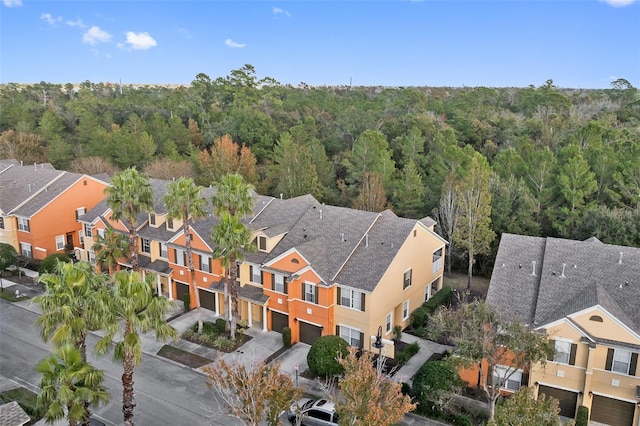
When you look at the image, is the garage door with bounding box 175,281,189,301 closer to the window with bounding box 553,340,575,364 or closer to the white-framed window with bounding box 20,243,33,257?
the white-framed window with bounding box 20,243,33,257

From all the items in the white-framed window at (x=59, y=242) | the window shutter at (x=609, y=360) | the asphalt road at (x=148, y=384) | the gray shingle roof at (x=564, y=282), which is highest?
the gray shingle roof at (x=564, y=282)

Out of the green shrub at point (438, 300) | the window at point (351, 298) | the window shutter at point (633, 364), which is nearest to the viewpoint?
the window shutter at point (633, 364)

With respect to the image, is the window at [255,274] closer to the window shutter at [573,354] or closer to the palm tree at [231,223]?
the palm tree at [231,223]

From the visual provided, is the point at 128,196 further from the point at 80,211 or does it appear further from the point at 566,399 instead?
the point at 566,399

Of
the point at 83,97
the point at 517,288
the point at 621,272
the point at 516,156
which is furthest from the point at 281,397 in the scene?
the point at 83,97

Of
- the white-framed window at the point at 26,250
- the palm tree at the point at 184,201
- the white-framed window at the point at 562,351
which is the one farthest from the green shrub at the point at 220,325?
the white-framed window at the point at 26,250

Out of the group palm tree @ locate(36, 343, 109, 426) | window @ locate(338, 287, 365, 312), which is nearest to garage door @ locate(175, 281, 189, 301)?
window @ locate(338, 287, 365, 312)

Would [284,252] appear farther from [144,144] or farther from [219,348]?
[144,144]

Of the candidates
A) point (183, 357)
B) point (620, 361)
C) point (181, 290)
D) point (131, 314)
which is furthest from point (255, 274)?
point (620, 361)
